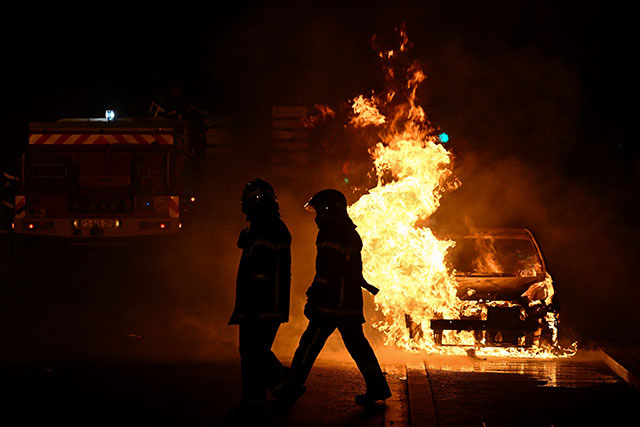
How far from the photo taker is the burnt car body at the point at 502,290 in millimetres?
8844

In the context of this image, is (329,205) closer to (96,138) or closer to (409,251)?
(409,251)

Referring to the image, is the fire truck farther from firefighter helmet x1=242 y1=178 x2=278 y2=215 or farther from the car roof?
firefighter helmet x1=242 y1=178 x2=278 y2=215

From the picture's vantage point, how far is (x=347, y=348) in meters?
6.83

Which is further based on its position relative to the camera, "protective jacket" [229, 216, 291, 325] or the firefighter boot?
the firefighter boot

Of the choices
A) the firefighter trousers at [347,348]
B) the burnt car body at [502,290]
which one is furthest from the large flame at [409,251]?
the firefighter trousers at [347,348]

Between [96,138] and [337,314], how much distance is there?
8.74m

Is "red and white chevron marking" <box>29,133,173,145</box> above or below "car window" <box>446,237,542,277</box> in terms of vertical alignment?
above

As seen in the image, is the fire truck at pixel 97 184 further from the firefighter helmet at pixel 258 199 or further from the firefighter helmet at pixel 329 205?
the firefighter helmet at pixel 258 199

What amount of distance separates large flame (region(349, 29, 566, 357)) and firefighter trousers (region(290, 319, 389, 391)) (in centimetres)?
236

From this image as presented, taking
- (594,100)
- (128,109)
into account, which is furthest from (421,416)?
(128,109)

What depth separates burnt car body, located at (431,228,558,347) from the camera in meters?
8.84

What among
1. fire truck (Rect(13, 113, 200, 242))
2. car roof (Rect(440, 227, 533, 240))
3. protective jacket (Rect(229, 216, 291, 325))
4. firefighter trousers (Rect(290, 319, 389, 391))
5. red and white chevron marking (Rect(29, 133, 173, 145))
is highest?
red and white chevron marking (Rect(29, 133, 173, 145))

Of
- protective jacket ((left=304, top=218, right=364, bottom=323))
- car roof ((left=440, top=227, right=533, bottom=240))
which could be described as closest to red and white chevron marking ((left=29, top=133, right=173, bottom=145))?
car roof ((left=440, top=227, right=533, bottom=240))

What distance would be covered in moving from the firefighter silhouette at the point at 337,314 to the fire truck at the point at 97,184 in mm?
7570
